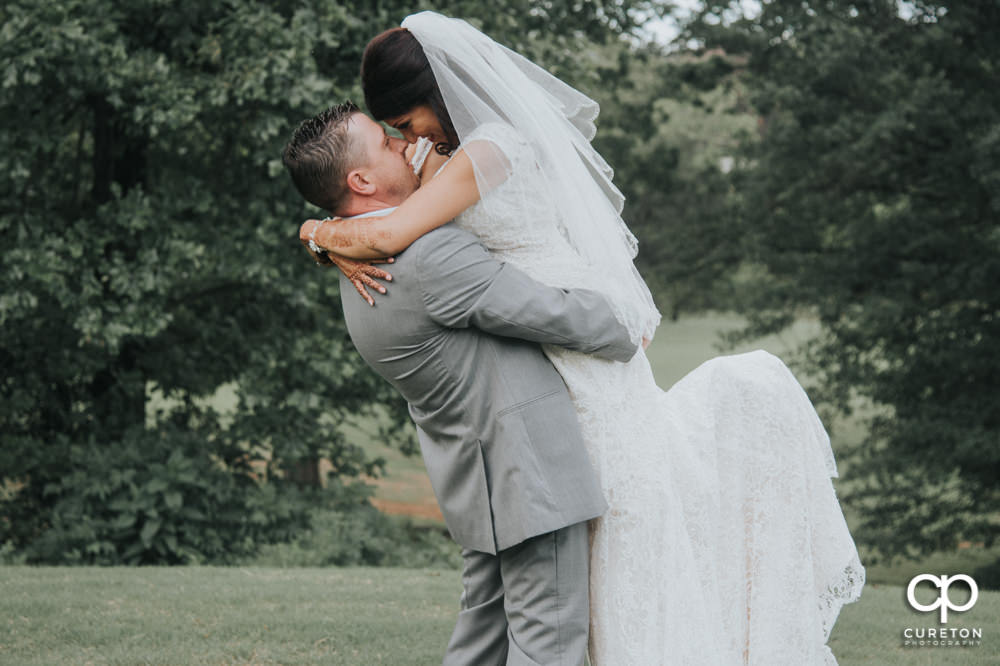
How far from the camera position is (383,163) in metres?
2.71

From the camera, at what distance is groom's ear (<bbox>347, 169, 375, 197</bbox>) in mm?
2682

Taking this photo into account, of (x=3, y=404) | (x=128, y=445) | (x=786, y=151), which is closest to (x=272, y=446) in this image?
(x=128, y=445)

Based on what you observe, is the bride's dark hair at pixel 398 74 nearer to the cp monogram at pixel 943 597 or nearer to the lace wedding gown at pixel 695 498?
the lace wedding gown at pixel 695 498

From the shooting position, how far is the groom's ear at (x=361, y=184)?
268cm

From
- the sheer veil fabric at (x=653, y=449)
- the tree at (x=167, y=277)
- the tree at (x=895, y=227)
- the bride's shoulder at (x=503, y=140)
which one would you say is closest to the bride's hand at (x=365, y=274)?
the sheer veil fabric at (x=653, y=449)

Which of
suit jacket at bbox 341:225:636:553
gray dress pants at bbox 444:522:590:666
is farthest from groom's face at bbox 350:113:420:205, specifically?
gray dress pants at bbox 444:522:590:666

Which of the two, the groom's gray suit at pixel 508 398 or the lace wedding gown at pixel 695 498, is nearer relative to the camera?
the groom's gray suit at pixel 508 398

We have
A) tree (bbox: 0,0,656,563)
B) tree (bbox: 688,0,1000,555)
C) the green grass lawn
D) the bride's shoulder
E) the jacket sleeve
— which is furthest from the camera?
tree (bbox: 688,0,1000,555)

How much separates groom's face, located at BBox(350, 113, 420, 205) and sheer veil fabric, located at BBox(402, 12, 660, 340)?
198 mm

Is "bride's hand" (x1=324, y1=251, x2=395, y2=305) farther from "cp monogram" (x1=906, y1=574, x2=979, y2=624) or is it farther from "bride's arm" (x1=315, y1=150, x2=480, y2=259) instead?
"cp monogram" (x1=906, y1=574, x2=979, y2=624)

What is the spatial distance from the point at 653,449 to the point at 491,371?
51cm

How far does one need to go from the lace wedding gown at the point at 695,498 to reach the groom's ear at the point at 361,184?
0.26m

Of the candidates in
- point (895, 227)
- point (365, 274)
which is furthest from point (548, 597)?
point (895, 227)

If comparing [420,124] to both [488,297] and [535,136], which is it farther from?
[488,297]
